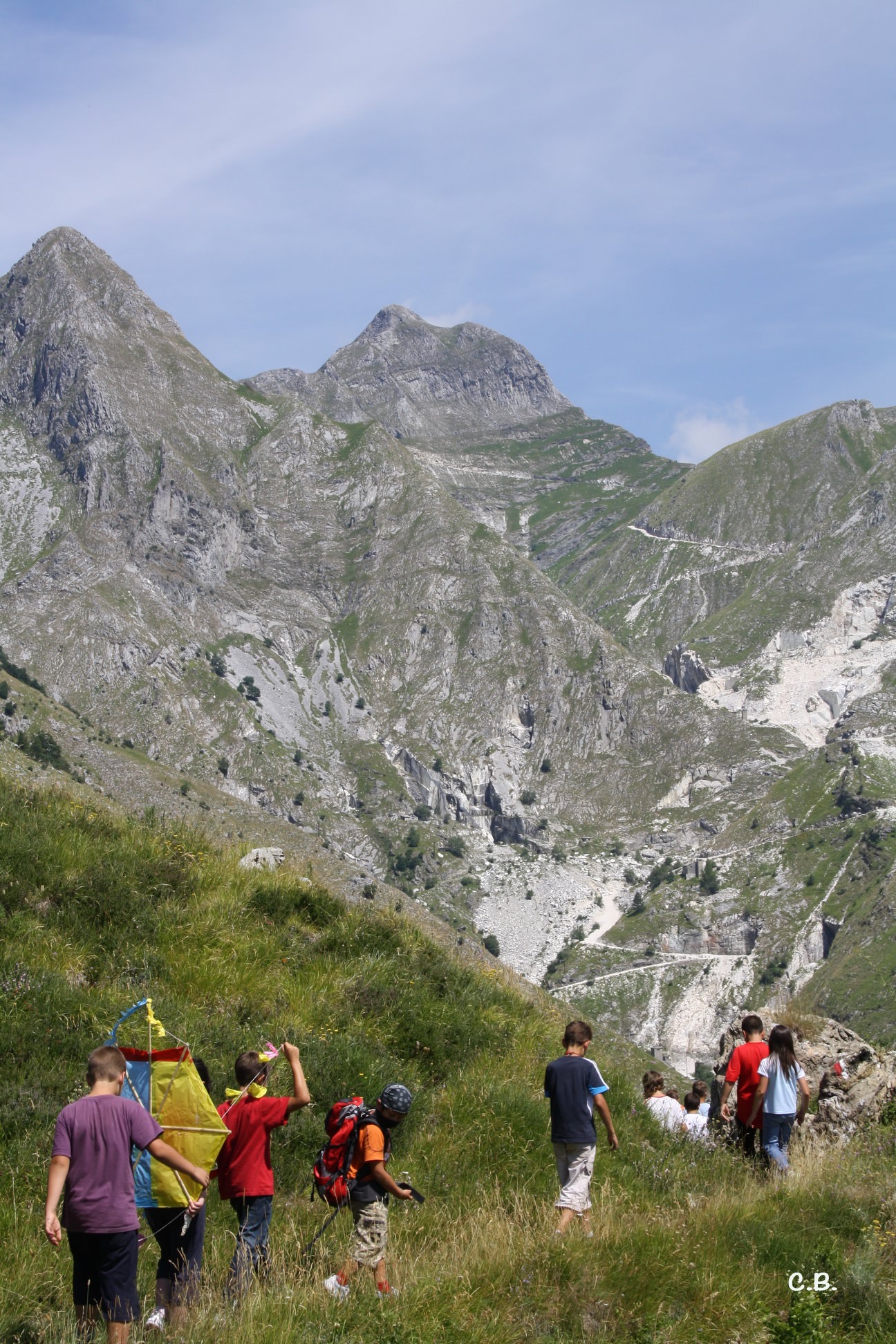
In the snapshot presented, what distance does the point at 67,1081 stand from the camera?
767 centimetres

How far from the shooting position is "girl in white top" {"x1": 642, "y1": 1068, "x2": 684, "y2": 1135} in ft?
33.9

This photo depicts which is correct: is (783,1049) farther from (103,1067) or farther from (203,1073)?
(103,1067)

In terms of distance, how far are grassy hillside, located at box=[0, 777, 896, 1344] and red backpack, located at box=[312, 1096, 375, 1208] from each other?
441 mm

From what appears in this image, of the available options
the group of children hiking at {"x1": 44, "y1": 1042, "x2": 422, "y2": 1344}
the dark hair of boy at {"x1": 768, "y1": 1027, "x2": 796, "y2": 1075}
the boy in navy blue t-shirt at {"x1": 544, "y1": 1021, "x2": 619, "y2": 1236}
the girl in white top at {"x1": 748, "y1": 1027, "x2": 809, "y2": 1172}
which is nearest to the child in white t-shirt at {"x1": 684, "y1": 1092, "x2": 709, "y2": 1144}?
the girl in white top at {"x1": 748, "y1": 1027, "x2": 809, "y2": 1172}

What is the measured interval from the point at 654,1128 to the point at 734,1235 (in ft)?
10.0

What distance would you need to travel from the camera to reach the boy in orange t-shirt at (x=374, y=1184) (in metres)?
6.36

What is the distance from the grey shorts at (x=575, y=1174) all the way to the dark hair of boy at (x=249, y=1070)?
108 inches

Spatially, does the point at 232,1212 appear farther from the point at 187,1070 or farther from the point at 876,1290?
the point at 876,1290

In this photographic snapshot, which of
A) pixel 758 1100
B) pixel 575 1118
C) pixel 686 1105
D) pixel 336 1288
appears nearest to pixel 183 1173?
pixel 336 1288

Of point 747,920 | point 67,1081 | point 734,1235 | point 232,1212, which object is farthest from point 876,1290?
point 747,920

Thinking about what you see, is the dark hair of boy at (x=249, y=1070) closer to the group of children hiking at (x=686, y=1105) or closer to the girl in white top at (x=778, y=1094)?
the group of children hiking at (x=686, y=1105)

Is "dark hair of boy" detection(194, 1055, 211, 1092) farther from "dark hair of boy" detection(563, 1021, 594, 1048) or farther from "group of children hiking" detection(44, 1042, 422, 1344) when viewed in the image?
"dark hair of boy" detection(563, 1021, 594, 1048)

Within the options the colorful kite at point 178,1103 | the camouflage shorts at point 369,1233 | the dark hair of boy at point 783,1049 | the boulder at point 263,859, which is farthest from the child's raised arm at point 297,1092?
the boulder at point 263,859

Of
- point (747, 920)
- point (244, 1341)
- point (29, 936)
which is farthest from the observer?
point (747, 920)
